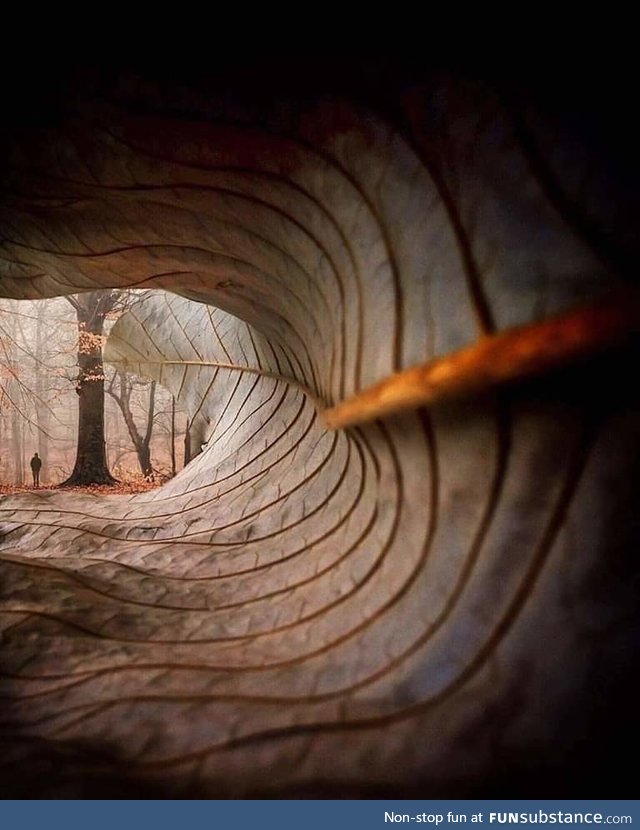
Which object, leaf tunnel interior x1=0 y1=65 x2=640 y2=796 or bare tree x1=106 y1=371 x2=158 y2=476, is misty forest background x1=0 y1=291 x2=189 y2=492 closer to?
bare tree x1=106 y1=371 x2=158 y2=476

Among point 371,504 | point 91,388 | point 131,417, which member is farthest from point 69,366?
point 371,504

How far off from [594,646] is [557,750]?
7cm

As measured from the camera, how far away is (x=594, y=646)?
0.33 meters

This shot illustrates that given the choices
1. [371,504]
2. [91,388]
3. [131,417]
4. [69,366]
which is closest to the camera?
[371,504]

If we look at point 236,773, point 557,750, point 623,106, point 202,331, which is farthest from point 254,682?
point 202,331

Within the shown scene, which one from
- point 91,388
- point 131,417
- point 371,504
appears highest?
point 131,417

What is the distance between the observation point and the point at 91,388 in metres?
3.89

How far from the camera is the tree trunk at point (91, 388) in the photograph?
12.1ft

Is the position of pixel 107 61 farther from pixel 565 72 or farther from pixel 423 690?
pixel 423 690

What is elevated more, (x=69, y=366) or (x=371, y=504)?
(x=69, y=366)

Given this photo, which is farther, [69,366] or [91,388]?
[69,366]

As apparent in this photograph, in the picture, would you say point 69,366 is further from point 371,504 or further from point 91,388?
point 371,504

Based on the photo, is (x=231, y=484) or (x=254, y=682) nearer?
(x=254, y=682)

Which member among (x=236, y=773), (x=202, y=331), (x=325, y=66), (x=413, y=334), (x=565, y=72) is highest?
(x=202, y=331)
